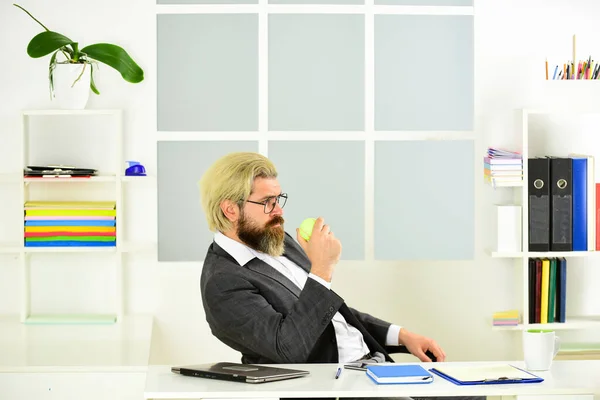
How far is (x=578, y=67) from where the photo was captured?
4488 mm

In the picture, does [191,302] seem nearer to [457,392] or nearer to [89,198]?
[89,198]

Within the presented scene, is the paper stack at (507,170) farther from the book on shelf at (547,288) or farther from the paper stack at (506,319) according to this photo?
the paper stack at (506,319)

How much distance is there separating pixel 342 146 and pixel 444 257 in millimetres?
786

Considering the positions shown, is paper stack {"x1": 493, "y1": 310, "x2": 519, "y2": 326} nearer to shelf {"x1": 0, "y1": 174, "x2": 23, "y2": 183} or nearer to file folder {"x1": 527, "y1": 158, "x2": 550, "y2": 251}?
file folder {"x1": 527, "y1": 158, "x2": 550, "y2": 251}

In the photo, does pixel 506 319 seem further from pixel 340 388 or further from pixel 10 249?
pixel 10 249

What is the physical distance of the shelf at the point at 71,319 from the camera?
422 centimetres

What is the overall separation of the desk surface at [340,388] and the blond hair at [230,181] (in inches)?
26.6

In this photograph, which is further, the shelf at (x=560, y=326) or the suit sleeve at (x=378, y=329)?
the shelf at (x=560, y=326)

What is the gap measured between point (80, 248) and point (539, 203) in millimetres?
2230

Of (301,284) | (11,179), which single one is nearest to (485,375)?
(301,284)

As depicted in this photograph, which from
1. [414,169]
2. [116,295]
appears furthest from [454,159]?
[116,295]

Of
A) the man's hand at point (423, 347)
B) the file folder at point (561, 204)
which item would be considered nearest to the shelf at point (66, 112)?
the man's hand at point (423, 347)

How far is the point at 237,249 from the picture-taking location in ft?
9.50

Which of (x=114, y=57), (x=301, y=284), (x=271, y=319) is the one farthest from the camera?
(x=114, y=57)
